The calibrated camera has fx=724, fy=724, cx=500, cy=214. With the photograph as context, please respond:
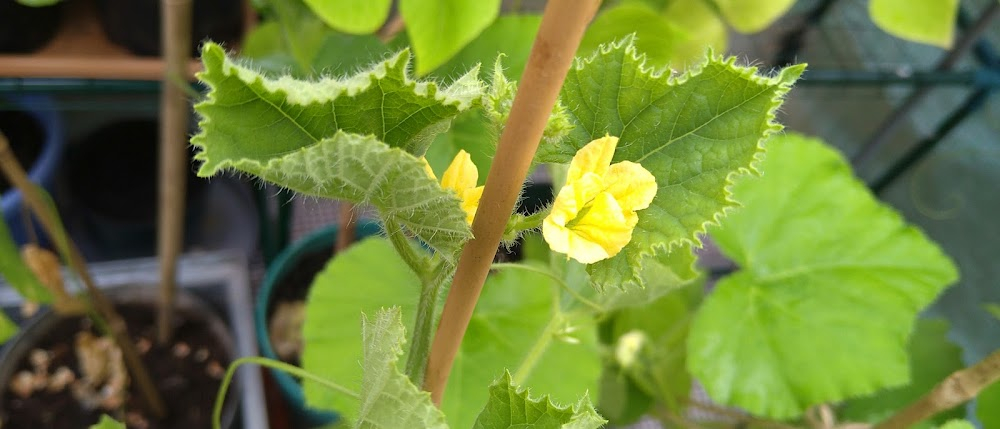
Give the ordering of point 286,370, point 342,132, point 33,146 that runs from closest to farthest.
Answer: point 342,132 < point 286,370 < point 33,146

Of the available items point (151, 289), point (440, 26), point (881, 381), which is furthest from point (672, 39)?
point (151, 289)

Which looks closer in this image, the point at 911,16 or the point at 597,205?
the point at 597,205

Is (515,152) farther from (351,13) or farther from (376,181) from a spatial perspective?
(351,13)

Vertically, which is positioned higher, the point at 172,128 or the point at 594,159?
the point at 172,128

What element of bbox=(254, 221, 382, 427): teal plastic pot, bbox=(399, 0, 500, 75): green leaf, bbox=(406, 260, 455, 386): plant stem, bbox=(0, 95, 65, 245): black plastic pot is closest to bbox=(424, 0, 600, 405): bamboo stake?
bbox=(406, 260, 455, 386): plant stem

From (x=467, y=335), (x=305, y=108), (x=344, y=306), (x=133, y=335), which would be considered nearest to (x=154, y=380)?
(x=133, y=335)

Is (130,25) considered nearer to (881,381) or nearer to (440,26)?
Answer: (440,26)
